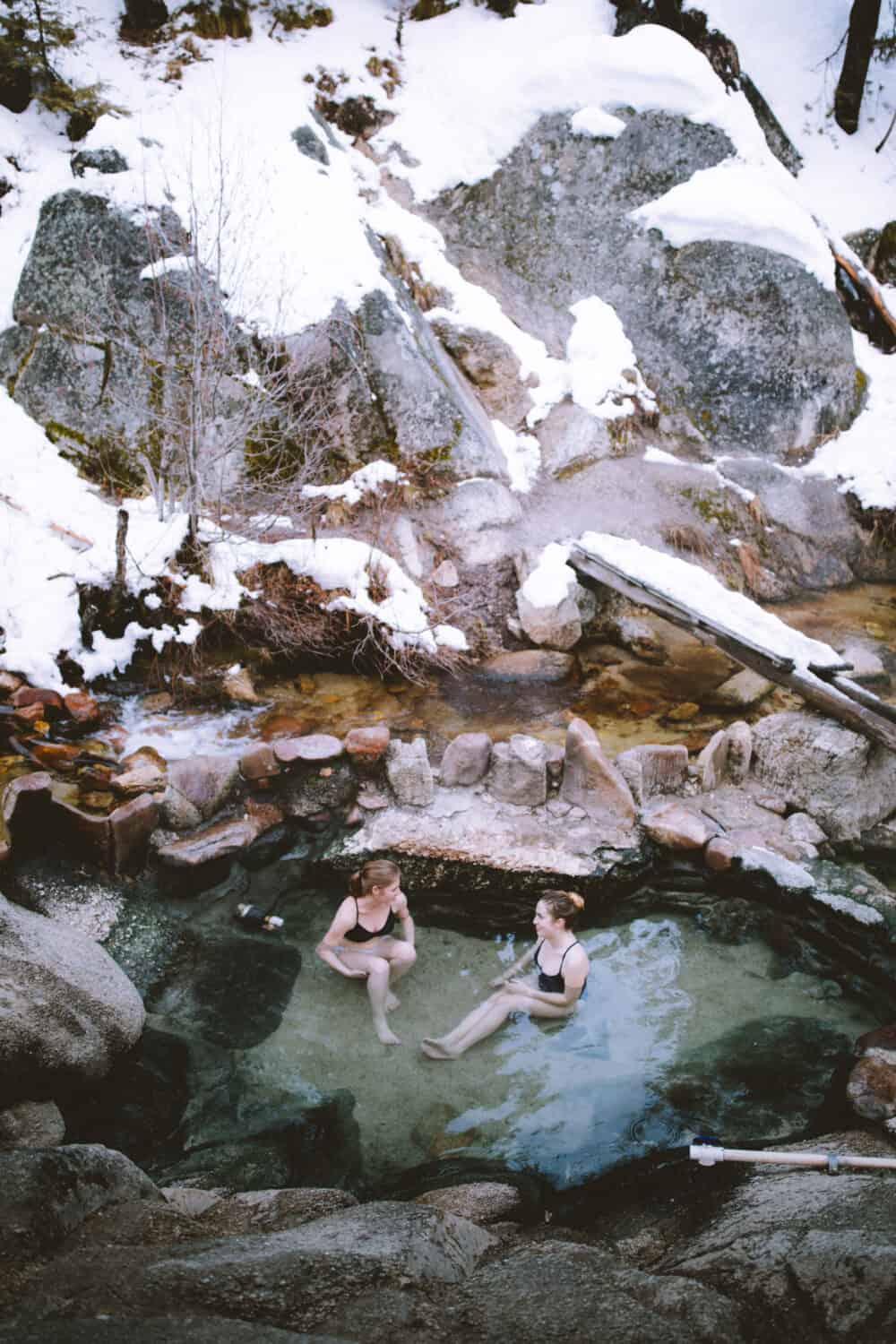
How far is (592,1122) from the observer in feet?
13.7

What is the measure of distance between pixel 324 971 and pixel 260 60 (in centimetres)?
1199

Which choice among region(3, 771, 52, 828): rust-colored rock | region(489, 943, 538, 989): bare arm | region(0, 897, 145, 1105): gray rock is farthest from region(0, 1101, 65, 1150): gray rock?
region(489, 943, 538, 989): bare arm

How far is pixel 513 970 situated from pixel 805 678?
127 inches

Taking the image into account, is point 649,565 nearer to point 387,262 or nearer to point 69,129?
point 387,262

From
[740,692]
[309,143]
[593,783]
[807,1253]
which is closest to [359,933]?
[593,783]

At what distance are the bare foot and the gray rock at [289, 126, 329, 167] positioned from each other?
32.8 ft

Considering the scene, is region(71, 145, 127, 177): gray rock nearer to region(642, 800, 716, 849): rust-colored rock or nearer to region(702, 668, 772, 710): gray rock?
region(702, 668, 772, 710): gray rock

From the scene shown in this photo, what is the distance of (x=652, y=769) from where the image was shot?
6215 millimetres

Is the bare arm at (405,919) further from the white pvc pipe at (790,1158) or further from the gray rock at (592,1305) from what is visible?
the gray rock at (592,1305)

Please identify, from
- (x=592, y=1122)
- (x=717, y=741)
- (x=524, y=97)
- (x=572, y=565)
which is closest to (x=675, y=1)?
(x=524, y=97)

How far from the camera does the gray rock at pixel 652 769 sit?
615cm

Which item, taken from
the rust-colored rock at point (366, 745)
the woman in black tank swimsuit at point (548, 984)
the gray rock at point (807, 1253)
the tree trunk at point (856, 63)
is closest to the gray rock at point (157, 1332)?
the gray rock at point (807, 1253)

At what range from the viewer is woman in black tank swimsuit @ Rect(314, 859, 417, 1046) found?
4.75m

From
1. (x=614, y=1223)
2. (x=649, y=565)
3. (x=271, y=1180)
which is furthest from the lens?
(x=649, y=565)
